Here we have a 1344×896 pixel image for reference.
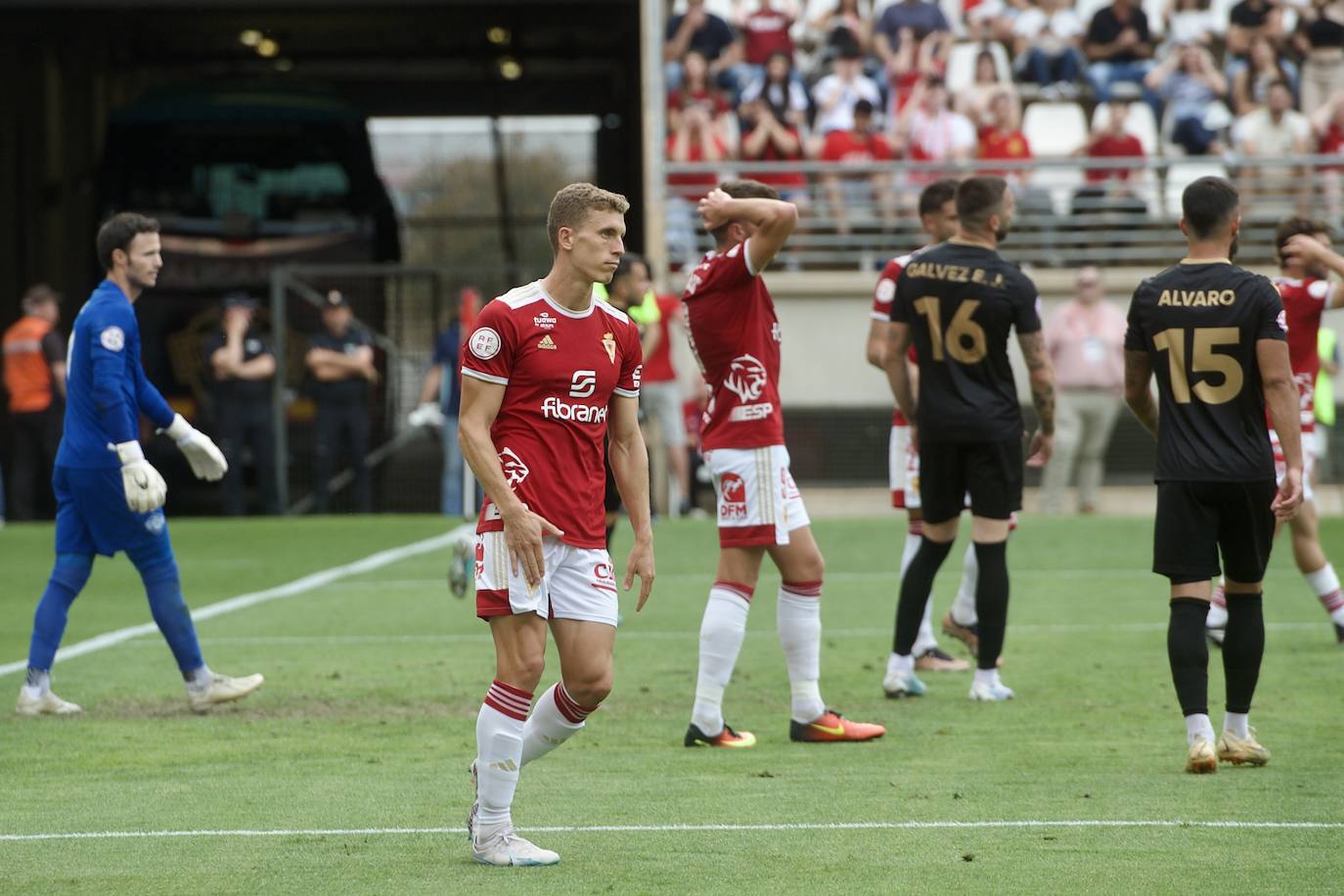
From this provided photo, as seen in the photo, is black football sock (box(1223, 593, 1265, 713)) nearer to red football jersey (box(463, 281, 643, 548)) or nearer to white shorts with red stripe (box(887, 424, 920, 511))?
red football jersey (box(463, 281, 643, 548))

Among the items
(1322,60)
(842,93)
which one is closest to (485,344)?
(842,93)

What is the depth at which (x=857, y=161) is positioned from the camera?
894 inches

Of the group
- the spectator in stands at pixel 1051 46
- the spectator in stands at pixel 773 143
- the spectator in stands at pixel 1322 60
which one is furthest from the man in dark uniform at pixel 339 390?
the spectator in stands at pixel 1322 60

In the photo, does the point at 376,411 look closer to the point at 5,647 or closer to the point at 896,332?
the point at 5,647

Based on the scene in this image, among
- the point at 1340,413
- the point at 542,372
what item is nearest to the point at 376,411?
the point at 1340,413

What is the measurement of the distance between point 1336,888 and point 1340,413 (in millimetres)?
17435

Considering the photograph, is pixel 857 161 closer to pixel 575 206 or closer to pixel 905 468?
pixel 905 468

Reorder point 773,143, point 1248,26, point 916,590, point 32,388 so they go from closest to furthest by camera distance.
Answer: point 916,590 < point 32,388 < point 773,143 < point 1248,26

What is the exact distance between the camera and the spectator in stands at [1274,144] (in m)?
22.7

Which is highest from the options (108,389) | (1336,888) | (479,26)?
(479,26)

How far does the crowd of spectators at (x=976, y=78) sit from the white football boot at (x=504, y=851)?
57.6ft

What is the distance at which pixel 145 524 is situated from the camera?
27.9ft

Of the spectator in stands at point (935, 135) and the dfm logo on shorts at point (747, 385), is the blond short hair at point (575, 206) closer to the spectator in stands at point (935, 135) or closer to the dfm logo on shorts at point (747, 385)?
the dfm logo on shorts at point (747, 385)

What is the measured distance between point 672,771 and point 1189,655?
6.05 feet
